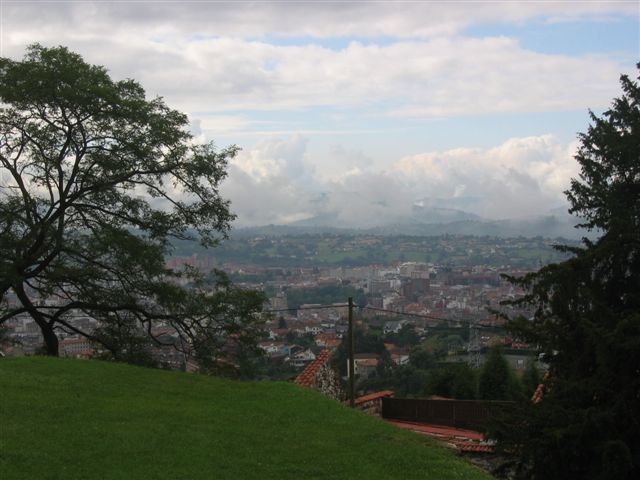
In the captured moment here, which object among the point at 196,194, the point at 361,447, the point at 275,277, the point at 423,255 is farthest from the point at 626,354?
the point at 423,255

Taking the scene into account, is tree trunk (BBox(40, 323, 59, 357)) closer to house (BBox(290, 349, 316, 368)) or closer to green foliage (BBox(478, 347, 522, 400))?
house (BBox(290, 349, 316, 368))

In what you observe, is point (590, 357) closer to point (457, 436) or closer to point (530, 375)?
point (457, 436)

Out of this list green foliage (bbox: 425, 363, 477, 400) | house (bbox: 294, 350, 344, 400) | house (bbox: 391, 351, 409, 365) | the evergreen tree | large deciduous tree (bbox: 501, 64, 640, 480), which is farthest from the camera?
house (bbox: 391, 351, 409, 365)

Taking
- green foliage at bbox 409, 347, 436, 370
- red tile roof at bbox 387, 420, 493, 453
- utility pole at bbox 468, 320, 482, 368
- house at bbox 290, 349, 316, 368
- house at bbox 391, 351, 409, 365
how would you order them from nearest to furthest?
red tile roof at bbox 387, 420, 493, 453 < house at bbox 290, 349, 316, 368 < house at bbox 391, 351, 409, 365 < green foliage at bbox 409, 347, 436, 370 < utility pole at bbox 468, 320, 482, 368

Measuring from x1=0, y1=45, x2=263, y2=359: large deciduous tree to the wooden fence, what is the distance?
5320 millimetres

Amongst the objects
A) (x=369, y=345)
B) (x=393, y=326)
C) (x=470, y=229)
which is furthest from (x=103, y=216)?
(x=470, y=229)

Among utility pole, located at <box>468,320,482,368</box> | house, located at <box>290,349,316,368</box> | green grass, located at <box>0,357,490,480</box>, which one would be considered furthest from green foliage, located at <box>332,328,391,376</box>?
green grass, located at <box>0,357,490,480</box>

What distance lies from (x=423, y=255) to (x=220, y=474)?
9632 centimetres

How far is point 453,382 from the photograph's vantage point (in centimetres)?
2634

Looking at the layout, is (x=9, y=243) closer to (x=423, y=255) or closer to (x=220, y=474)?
(x=220, y=474)

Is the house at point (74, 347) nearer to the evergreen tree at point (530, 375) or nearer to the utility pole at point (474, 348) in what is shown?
the evergreen tree at point (530, 375)

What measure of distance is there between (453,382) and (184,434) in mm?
18061

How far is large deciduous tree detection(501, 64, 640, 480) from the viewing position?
9.62 metres

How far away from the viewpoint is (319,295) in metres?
52.8
